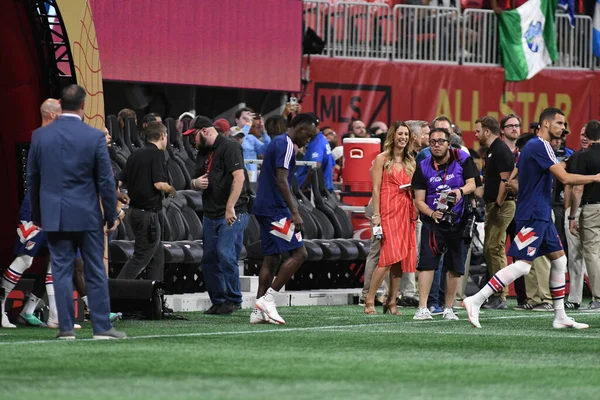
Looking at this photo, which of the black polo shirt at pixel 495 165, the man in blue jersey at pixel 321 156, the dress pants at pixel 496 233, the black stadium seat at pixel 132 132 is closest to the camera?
the black polo shirt at pixel 495 165

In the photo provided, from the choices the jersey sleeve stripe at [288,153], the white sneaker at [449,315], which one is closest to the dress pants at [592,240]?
the white sneaker at [449,315]

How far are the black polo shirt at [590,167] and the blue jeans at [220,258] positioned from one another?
4202 millimetres

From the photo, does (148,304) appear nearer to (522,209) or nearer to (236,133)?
(522,209)

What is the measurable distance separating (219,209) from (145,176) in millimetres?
881

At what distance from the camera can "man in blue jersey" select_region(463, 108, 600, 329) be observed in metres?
13.9

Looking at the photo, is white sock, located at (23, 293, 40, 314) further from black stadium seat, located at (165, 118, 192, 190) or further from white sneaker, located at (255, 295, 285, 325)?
black stadium seat, located at (165, 118, 192, 190)

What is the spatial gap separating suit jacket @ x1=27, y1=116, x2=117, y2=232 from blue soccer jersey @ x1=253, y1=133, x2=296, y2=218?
10.2ft

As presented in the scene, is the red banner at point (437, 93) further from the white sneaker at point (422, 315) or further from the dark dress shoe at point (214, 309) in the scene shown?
the white sneaker at point (422, 315)

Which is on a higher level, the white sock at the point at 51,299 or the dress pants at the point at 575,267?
the white sock at the point at 51,299

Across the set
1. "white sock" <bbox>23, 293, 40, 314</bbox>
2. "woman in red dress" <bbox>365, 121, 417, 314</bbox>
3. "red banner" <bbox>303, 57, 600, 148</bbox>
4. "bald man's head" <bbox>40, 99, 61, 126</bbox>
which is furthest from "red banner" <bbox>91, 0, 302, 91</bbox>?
"bald man's head" <bbox>40, 99, 61, 126</bbox>

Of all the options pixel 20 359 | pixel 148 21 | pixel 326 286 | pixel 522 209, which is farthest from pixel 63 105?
pixel 148 21

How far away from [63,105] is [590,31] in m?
23.2

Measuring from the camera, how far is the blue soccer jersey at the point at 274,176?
1457cm

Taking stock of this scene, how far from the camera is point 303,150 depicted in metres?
23.0
